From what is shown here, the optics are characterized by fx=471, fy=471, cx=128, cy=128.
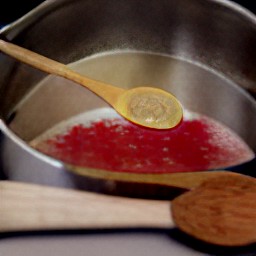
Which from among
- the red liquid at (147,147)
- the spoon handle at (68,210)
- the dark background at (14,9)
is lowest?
the red liquid at (147,147)

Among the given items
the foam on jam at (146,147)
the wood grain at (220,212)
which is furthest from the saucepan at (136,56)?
the wood grain at (220,212)

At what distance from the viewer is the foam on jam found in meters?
0.69

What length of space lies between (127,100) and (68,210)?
11.0 inches

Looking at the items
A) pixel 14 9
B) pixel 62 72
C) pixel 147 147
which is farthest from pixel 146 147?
pixel 14 9

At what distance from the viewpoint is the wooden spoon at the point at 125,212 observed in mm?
520

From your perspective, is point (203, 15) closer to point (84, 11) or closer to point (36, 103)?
point (84, 11)

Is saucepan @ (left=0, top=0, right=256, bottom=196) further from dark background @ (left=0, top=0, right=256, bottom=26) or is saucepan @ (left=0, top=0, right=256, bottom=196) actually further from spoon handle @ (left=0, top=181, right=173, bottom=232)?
spoon handle @ (left=0, top=181, right=173, bottom=232)

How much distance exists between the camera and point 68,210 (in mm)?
525

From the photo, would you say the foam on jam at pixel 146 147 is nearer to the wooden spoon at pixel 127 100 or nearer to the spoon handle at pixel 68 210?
the wooden spoon at pixel 127 100

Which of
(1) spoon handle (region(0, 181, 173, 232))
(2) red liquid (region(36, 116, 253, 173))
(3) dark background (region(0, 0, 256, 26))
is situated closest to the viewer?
(1) spoon handle (region(0, 181, 173, 232))

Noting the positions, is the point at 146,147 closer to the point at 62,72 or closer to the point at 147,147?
the point at 147,147

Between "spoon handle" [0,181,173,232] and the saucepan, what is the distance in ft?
0.67

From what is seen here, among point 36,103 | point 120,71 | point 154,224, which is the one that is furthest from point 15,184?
point 120,71

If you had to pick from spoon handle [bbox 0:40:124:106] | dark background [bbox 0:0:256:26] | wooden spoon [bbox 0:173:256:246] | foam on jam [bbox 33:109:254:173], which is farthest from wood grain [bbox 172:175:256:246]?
dark background [bbox 0:0:256:26]
